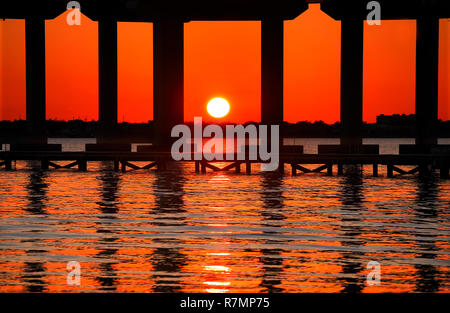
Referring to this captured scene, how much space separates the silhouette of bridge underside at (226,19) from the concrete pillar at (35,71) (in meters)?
0.07

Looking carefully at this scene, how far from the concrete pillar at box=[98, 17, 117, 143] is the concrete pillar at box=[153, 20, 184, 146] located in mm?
4325

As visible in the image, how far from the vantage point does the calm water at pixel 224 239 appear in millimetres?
15562

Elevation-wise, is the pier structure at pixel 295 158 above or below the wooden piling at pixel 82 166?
above

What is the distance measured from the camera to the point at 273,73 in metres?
57.1

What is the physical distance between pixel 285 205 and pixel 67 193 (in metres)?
12.0

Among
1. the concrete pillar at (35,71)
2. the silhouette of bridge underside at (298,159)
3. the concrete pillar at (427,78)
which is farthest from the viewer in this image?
the concrete pillar at (35,71)

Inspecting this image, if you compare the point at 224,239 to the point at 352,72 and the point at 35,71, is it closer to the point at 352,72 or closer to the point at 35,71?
the point at 352,72

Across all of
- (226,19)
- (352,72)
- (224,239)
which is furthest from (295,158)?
(224,239)

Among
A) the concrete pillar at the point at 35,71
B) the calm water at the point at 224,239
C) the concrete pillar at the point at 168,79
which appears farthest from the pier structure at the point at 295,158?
the calm water at the point at 224,239

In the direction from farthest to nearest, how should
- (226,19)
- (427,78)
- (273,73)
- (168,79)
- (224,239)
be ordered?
(226,19) < (427,78) < (168,79) < (273,73) < (224,239)

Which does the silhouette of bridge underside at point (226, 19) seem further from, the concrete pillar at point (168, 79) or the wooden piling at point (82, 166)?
the wooden piling at point (82, 166)

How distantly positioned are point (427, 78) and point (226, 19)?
596 inches
